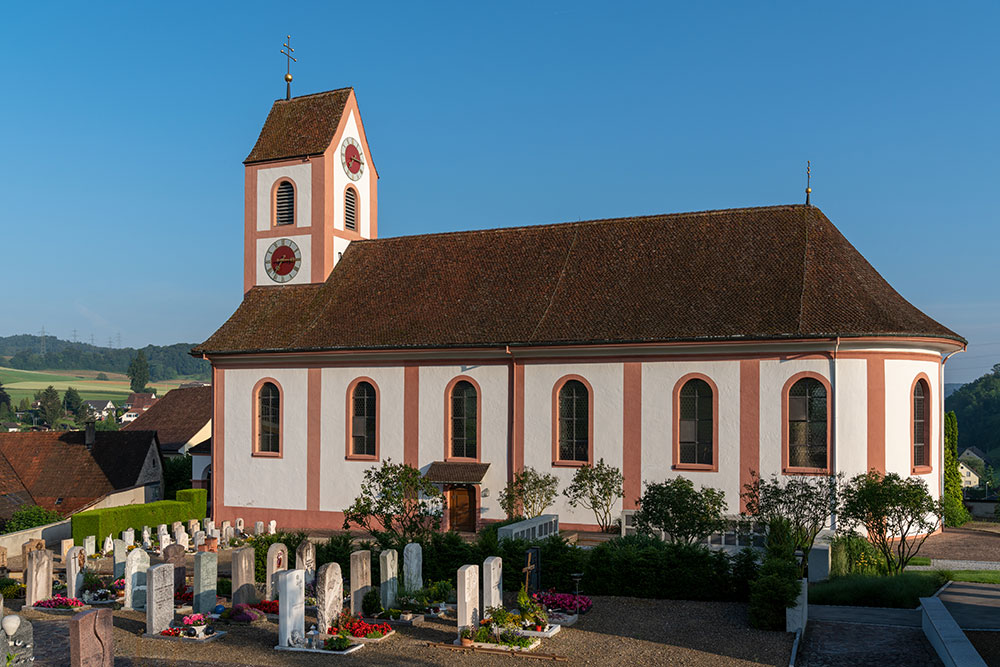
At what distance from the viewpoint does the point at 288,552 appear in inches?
955

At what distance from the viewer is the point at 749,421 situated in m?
29.2

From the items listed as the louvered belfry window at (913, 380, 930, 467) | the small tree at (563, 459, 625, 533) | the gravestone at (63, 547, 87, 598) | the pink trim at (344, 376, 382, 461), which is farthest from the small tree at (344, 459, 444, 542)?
the louvered belfry window at (913, 380, 930, 467)

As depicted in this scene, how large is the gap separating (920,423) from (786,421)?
16.6ft

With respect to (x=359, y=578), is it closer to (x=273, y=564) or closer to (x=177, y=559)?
(x=273, y=564)

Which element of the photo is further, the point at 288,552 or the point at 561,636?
the point at 288,552

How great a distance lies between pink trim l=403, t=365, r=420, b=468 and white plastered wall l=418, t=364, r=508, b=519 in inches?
6.2

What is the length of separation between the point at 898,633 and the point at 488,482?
17.1 meters

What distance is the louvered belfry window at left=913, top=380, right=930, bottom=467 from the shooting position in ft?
98.3

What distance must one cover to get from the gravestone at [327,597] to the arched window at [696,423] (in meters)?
14.9

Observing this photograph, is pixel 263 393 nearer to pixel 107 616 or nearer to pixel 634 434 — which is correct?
pixel 634 434

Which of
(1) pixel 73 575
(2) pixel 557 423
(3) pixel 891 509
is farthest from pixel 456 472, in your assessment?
(3) pixel 891 509

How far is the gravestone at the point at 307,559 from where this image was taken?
72.2 ft

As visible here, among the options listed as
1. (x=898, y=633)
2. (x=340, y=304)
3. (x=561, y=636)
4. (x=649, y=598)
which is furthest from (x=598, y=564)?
(x=340, y=304)

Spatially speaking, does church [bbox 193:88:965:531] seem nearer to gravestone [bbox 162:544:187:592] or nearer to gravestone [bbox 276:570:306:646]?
gravestone [bbox 162:544:187:592]
